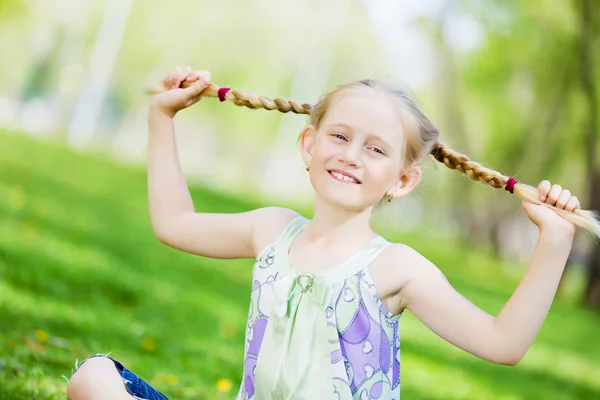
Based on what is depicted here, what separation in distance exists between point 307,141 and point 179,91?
48cm

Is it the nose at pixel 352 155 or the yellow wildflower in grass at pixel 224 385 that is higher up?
the nose at pixel 352 155

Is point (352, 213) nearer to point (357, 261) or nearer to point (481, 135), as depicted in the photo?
point (357, 261)

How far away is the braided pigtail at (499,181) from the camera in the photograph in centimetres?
223

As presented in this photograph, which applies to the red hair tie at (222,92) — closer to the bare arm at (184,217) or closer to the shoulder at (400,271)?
the bare arm at (184,217)

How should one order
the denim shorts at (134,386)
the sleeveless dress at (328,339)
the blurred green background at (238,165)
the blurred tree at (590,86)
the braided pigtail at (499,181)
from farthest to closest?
the blurred tree at (590,86) → the blurred green background at (238,165) → the denim shorts at (134,386) → the sleeveless dress at (328,339) → the braided pigtail at (499,181)

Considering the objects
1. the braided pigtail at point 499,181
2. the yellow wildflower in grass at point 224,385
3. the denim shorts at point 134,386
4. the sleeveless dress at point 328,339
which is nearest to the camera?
the braided pigtail at point 499,181

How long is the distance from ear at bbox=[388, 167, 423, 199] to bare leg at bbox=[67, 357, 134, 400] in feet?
3.00

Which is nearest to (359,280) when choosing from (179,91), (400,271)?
(400,271)

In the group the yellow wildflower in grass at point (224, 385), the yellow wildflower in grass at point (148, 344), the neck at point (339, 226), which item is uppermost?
the neck at point (339, 226)

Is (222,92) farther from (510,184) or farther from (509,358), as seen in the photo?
(509,358)

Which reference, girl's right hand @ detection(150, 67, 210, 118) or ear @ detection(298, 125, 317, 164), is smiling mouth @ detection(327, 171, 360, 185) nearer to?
ear @ detection(298, 125, 317, 164)

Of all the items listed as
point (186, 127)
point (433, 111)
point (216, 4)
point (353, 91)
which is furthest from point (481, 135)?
point (353, 91)

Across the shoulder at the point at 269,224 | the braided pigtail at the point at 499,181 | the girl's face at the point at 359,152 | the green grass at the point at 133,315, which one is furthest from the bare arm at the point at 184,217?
the green grass at the point at 133,315

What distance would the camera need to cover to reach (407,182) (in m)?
2.55
